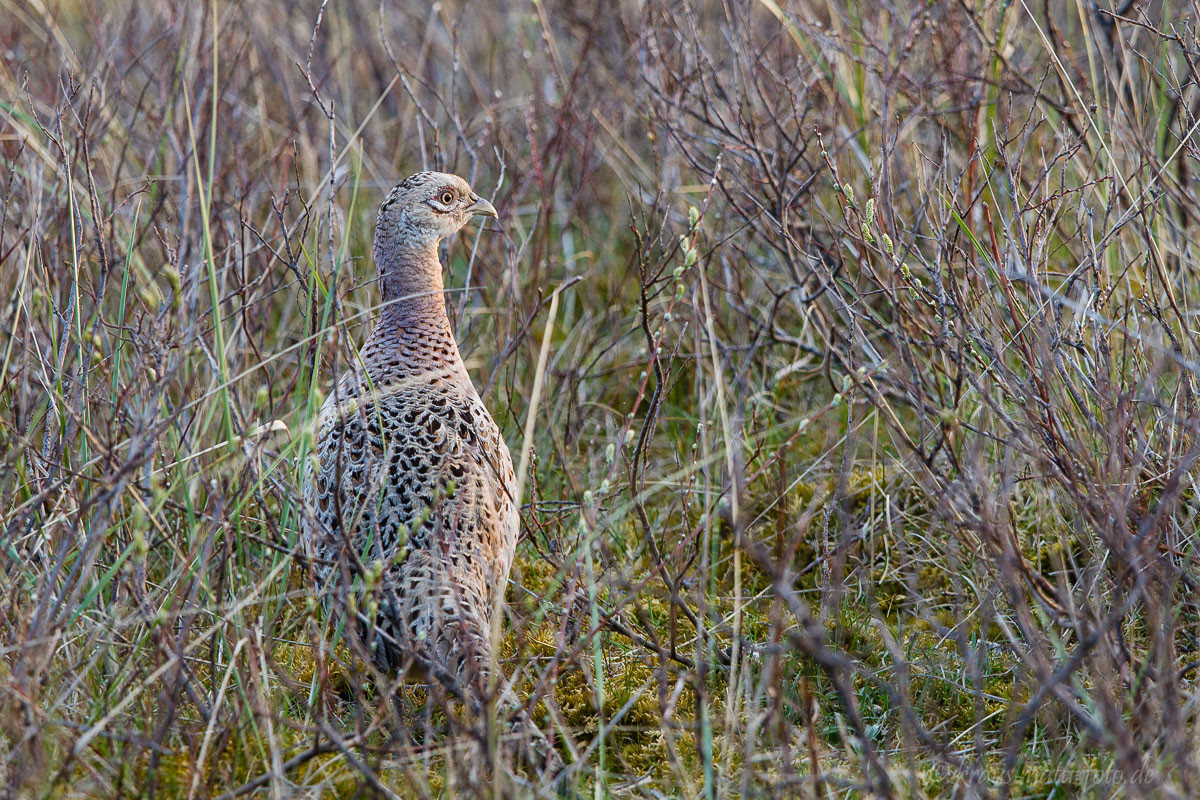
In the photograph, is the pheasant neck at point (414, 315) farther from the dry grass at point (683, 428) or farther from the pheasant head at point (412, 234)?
the dry grass at point (683, 428)

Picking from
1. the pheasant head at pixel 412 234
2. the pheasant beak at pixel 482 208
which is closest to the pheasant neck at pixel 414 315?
the pheasant head at pixel 412 234

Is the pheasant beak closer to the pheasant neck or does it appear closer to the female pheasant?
the female pheasant

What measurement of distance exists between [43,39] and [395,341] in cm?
412

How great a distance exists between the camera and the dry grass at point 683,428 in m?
2.95

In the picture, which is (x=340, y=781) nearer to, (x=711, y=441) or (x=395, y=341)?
(x=395, y=341)

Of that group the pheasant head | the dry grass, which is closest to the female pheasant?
the pheasant head

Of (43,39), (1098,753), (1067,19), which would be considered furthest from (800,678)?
(43,39)

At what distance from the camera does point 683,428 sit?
516cm

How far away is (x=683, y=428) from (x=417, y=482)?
5.89 ft

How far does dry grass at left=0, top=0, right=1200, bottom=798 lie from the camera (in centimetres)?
295

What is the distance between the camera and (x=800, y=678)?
360 cm

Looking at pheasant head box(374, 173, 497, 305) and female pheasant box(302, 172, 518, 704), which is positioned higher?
pheasant head box(374, 173, 497, 305)

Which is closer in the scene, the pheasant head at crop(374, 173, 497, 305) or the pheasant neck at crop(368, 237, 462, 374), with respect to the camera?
the pheasant neck at crop(368, 237, 462, 374)

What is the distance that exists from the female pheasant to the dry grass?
Answer: 16 centimetres
